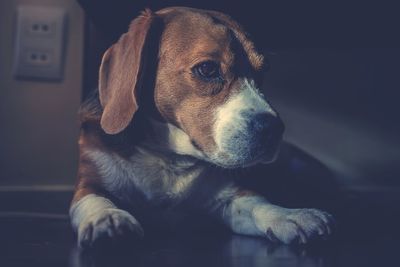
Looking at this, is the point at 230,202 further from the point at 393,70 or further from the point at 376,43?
the point at 393,70

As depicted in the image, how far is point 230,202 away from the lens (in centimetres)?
126

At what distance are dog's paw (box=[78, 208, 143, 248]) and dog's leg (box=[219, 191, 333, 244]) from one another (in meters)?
0.25

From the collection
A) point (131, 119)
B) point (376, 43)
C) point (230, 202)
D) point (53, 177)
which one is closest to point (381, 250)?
point (230, 202)

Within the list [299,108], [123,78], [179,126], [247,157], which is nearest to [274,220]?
[247,157]

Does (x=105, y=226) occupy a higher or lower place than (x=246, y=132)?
lower

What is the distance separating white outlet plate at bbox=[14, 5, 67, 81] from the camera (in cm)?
162

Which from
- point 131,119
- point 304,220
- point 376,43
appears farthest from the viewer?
point 376,43

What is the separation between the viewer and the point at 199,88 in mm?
1178

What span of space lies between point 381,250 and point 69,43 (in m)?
1.05

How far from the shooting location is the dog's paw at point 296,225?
1019 millimetres

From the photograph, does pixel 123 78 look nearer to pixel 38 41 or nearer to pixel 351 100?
pixel 38 41

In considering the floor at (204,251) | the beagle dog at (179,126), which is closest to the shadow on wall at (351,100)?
the beagle dog at (179,126)

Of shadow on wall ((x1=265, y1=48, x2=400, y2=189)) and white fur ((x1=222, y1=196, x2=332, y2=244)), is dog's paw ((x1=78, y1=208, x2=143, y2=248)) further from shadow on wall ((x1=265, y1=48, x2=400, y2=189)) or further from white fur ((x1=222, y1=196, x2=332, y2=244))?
shadow on wall ((x1=265, y1=48, x2=400, y2=189))

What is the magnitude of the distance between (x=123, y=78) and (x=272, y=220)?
1.34 feet
